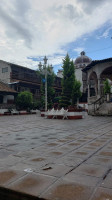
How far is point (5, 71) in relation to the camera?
3303 cm

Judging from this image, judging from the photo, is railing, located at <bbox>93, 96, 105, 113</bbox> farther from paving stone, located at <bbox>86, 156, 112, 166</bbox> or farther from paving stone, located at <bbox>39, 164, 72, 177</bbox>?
paving stone, located at <bbox>39, 164, 72, 177</bbox>

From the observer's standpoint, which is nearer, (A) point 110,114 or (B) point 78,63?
(A) point 110,114

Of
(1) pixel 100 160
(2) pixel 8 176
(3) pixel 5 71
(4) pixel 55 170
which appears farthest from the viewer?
(3) pixel 5 71

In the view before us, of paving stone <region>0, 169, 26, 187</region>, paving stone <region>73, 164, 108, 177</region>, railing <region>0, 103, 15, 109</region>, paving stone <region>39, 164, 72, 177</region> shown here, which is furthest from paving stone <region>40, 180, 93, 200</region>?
railing <region>0, 103, 15, 109</region>

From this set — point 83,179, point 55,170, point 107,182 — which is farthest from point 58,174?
point 107,182

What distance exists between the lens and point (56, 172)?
2445 millimetres

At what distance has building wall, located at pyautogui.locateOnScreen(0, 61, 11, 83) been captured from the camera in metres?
32.5

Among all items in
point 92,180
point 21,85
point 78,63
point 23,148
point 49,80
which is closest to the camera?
point 92,180

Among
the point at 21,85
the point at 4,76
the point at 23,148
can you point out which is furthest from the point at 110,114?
the point at 4,76

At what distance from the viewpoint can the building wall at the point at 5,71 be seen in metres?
32.5

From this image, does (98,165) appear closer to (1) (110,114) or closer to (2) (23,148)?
(2) (23,148)

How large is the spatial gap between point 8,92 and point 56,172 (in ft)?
86.9

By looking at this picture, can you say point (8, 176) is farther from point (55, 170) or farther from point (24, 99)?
point (24, 99)

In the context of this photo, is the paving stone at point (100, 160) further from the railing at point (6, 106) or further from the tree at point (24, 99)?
the railing at point (6, 106)
